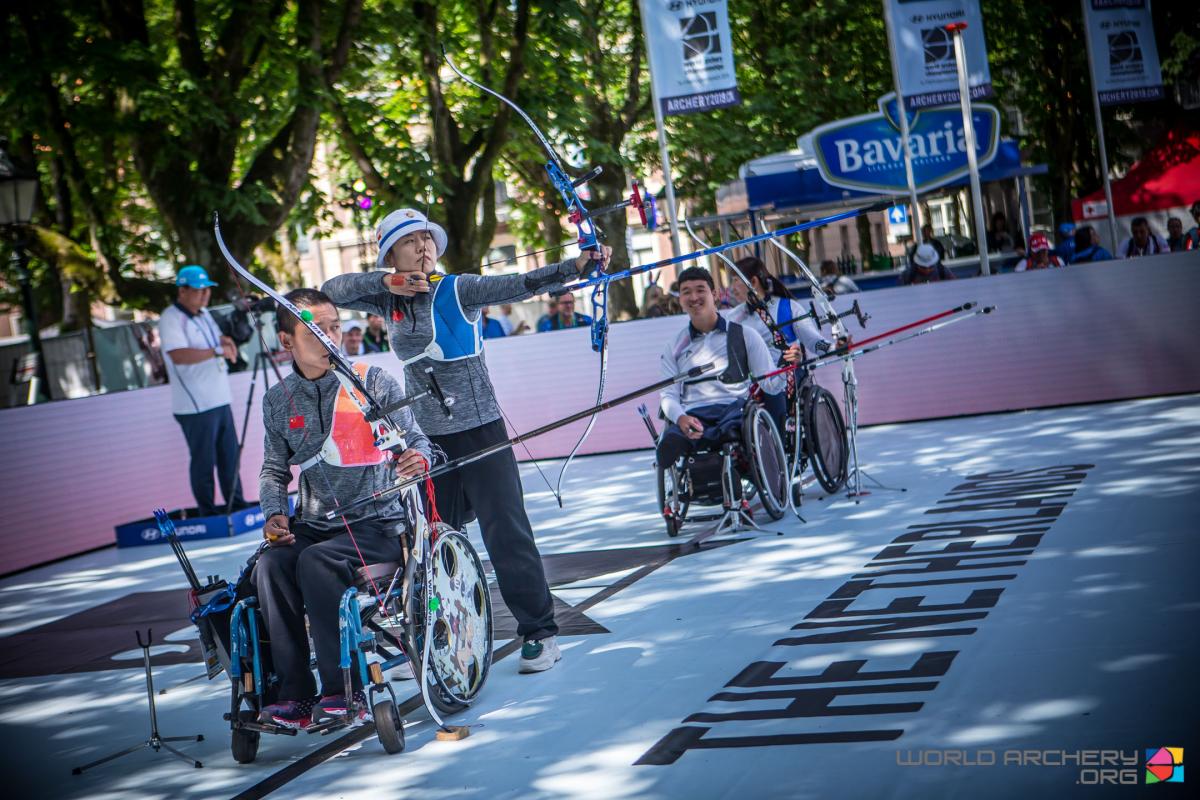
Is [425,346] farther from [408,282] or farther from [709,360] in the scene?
[709,360]

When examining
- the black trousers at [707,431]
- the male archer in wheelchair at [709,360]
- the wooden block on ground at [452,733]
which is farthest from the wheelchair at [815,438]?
the wooden block on ground at [452,733]

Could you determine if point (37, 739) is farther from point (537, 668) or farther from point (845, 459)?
point (845, 459)

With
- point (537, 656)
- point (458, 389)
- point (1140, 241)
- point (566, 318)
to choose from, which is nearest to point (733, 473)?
point (537, 656)

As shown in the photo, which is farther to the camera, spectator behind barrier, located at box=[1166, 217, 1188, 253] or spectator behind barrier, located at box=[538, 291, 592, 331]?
spectator behind barrier, located at box=[1166, 217, 1188, 253]

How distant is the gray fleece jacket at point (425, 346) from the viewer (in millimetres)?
5164

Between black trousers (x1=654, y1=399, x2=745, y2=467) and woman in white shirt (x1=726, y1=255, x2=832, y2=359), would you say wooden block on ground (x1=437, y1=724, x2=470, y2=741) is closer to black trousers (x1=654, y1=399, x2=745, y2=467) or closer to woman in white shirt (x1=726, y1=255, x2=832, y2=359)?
black trousers (x1=654, y1=399, x2=745, y2=467)

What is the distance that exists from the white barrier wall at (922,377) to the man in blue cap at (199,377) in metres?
1.18

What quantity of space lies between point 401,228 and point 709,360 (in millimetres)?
3060

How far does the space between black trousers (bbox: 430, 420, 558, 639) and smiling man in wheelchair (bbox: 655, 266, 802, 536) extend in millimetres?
2380

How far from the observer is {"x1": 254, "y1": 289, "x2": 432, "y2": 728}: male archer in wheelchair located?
437 centimetres

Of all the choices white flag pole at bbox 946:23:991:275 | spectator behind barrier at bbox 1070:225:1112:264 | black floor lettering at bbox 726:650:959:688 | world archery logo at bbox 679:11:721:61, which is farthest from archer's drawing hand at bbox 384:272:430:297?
spectator behind barrier at bbox 1070:225:1112:264

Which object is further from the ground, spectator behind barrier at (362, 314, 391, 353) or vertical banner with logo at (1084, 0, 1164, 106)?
vertical banner with logo at (1084, 0, 1164, 106)

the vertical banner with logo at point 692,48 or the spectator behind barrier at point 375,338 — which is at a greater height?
the vertical banner with logo at point 692,48

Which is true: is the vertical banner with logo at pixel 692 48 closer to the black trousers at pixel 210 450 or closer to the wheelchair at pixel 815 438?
the wheelchair at pixel 815 438
